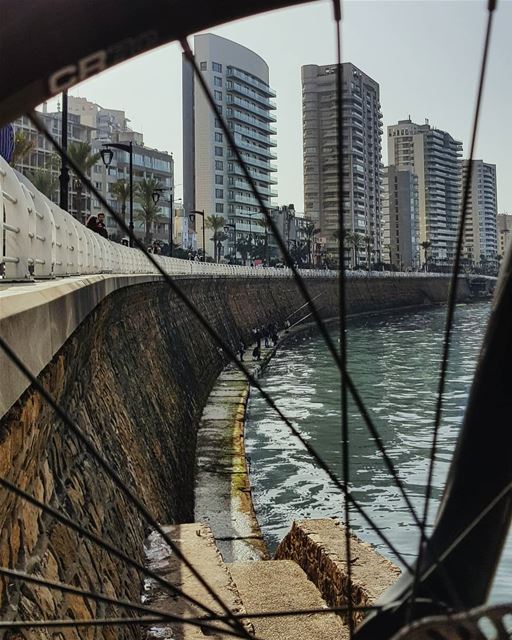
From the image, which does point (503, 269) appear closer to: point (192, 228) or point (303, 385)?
point (303, 385)

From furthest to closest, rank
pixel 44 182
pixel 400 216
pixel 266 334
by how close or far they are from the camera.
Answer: pixel 400 216 < pixel 44 182 < pixel 266 334

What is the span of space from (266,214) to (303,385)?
29.2 metres

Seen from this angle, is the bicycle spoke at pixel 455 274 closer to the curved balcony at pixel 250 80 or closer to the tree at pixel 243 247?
the tree at pixel 243 247

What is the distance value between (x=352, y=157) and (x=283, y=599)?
15102 centimetres

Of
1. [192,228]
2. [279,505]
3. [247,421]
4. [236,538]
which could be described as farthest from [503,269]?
[192,228]

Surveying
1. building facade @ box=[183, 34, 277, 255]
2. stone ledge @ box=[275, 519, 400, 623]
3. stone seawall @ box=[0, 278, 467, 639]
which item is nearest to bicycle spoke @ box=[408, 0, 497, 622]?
stone seawall @ box=[0, 278, 467, 639]

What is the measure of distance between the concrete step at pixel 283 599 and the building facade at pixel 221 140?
4047 inches

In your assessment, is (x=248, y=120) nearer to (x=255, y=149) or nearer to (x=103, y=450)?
(x=255, y=149)

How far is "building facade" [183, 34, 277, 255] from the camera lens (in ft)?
369

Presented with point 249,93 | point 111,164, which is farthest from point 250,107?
point 111,164

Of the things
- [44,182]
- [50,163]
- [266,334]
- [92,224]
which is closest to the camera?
[92,224]

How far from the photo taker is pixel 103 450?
7566 mm

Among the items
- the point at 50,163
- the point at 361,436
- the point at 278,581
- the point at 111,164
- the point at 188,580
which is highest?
the point at 111,164

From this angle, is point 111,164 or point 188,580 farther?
point 111,164
